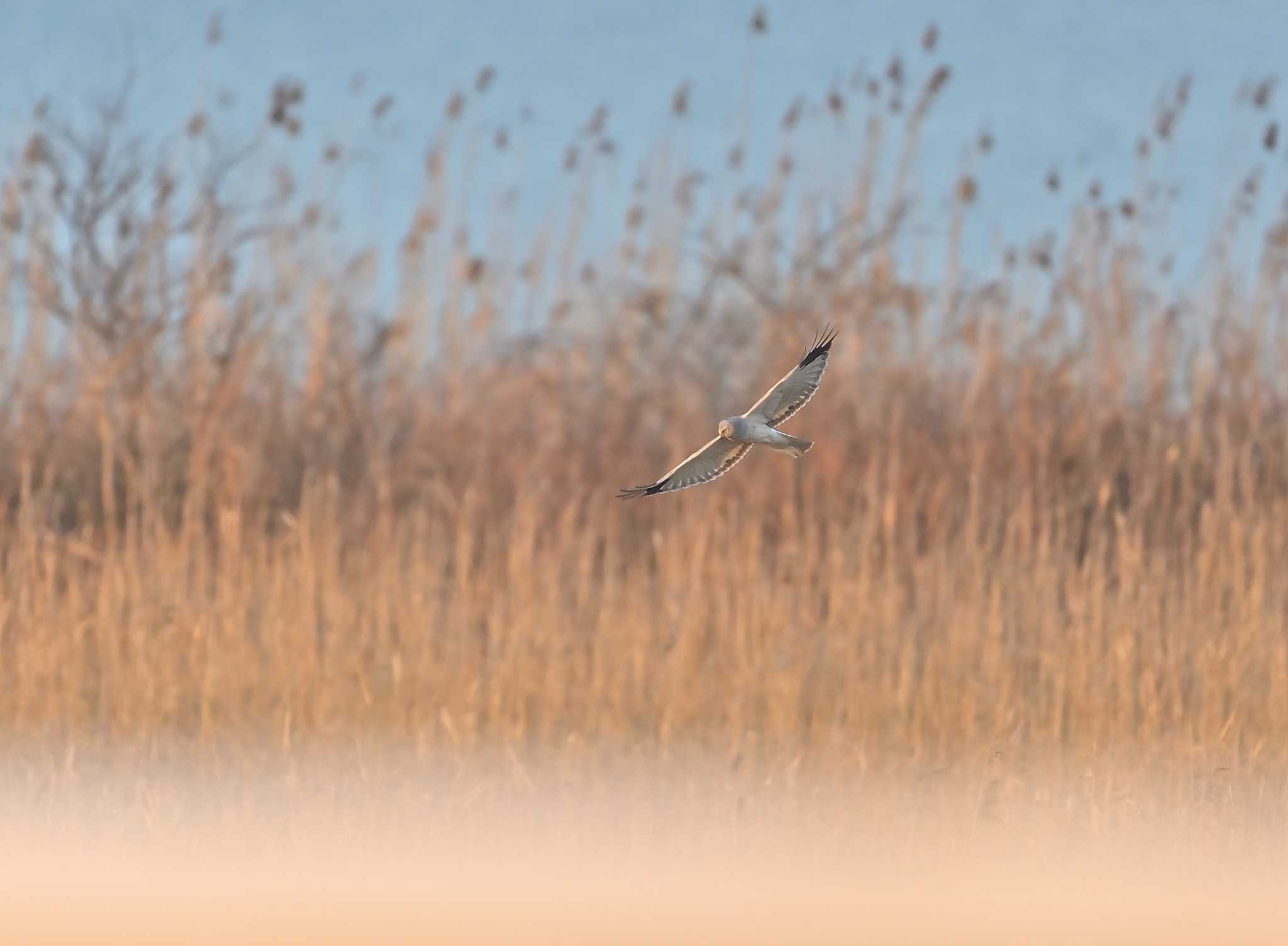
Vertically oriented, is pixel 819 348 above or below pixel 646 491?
above

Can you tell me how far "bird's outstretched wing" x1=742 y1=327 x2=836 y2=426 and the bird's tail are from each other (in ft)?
0.17

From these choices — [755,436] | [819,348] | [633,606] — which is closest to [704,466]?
[755,436]

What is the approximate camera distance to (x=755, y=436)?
1.41 meters

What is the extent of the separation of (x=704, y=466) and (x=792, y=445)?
0.08 metres

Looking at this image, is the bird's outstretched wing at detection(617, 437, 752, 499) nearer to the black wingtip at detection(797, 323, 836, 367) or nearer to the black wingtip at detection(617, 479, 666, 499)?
the black wingtip at detection(617, 479, 666, 499)

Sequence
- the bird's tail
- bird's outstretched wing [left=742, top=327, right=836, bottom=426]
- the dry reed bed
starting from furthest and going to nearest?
the dry reed bed
bird's outstretched wing [left=742, top=327, right=836, bottom=426]
the bird's tail

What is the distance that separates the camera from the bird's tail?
4.50 ft

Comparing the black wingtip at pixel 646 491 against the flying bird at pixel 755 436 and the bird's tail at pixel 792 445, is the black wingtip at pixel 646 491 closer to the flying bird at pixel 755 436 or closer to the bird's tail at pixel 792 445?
the flying bird at pixel 755 436

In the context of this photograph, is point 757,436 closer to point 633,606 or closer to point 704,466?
point 704,466

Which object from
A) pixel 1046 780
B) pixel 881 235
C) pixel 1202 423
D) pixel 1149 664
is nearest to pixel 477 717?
pixel 1046 780

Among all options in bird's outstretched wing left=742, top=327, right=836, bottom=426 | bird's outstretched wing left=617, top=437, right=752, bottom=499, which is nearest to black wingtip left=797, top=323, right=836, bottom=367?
bird's outstretched wing left=742, top=327, right=836, bottom=426

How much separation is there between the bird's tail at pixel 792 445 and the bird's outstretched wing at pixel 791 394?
53 mm

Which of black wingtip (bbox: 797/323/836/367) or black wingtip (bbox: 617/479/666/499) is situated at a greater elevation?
black wingtip (bbox: 797/323/836/367)

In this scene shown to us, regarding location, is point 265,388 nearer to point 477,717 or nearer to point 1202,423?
point 477,717
